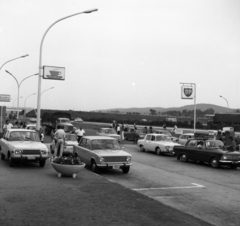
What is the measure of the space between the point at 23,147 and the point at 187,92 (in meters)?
29.1

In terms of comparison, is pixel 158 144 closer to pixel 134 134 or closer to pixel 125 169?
pixel 125 169

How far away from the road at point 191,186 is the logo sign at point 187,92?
22.3 m

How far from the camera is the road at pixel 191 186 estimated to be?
8.64 m

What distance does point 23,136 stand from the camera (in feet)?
49.1

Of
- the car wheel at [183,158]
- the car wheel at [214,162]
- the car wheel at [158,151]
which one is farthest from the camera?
the car wheel at [158,151]

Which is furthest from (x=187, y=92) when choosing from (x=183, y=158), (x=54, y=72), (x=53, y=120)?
(x=183, y=158)

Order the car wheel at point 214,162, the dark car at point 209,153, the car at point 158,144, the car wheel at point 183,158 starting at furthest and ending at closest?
the car at point 158,144 → the car wheel at point 183,158 → the car wheel at point 214,162 → the dark car at point 209,153

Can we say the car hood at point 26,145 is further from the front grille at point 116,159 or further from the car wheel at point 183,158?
the car wheel at point 183,158

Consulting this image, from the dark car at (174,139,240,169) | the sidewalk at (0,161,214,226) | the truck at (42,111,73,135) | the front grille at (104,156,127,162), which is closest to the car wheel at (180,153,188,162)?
the dark car at (174,139,240,169)

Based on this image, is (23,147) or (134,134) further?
(134,134)

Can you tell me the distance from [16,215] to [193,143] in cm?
1380

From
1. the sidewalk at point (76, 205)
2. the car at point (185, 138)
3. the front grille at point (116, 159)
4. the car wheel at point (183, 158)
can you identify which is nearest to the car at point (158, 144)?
the car wheel at point (183, 158)

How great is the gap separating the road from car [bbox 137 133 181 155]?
11.6 ft

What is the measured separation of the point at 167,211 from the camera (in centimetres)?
782
